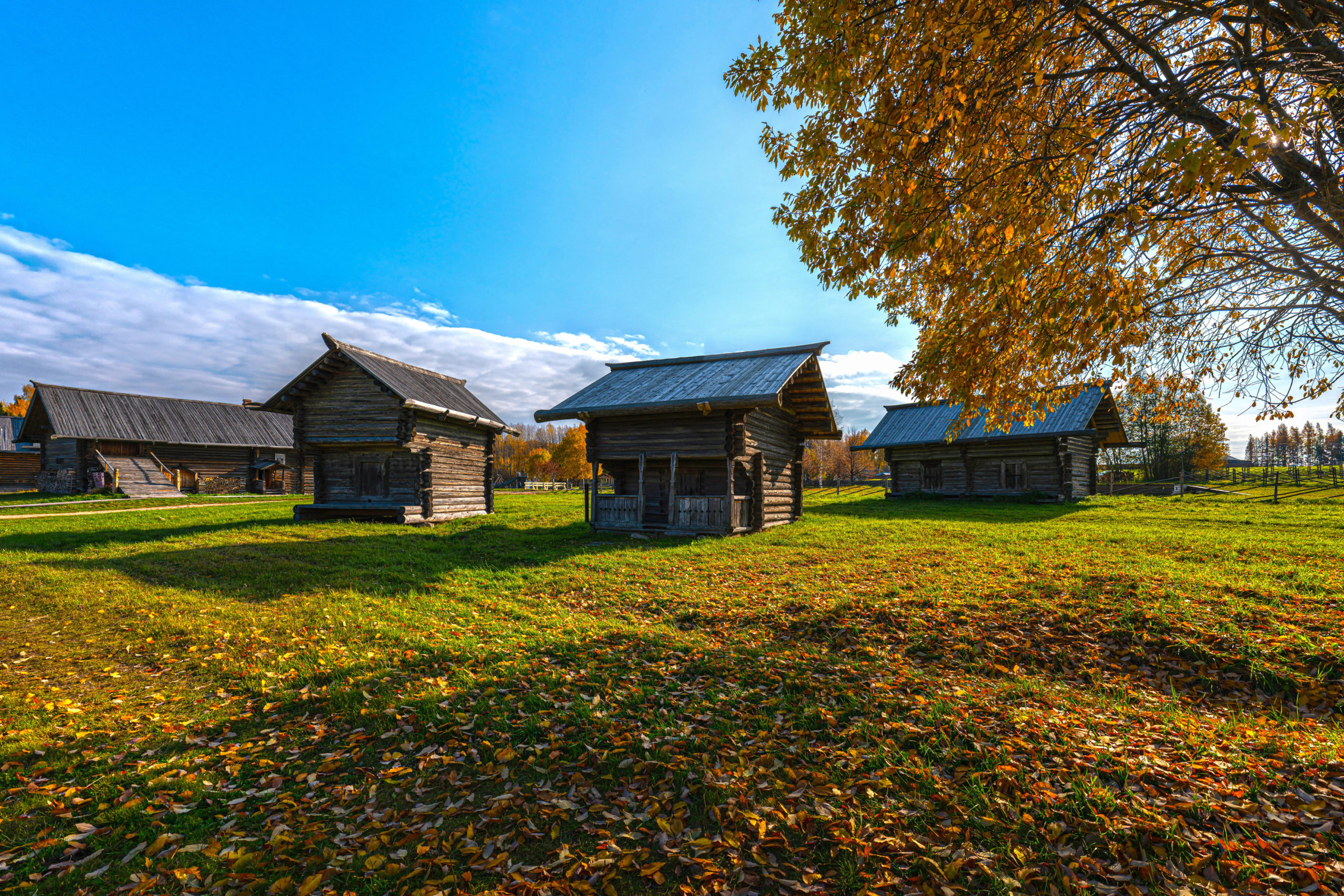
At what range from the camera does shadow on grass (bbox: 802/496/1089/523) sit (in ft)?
71.9

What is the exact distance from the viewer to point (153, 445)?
33.6 metres

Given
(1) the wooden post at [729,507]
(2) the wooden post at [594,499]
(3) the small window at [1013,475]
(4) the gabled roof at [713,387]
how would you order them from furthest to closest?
(3) the small window at [1013,475], (2) the wooden post at [594,499], (1) the wooden post at [729,507], (4) the gabled roof at [713,387]

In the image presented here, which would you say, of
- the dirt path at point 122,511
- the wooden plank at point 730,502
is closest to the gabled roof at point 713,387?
the wooden plank at point 730,502

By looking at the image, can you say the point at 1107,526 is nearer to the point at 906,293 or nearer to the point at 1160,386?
the point at 1160,386

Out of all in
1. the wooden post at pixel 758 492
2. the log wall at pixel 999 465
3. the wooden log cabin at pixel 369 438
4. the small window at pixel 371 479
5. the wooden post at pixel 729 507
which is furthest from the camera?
the log wall at pixel 999 465

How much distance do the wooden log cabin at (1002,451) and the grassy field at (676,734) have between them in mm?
18832

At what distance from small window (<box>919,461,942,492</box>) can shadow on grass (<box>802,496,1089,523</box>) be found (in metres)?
1.15

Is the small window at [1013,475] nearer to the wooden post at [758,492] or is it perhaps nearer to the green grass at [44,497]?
the wooden post at [758,492]

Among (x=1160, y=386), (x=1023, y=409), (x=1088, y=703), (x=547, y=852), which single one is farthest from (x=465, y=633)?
(x=1160, y=386)

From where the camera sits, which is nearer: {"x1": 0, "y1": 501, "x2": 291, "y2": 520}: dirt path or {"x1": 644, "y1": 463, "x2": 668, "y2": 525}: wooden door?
{"x1": 644, "y1": 463, "x2": 668, "y2": 525}: wooden door

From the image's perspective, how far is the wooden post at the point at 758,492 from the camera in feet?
61.6

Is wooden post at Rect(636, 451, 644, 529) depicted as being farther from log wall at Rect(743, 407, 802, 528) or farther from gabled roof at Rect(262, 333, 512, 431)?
gabled roof at Rect(262, 333, 512, 431)

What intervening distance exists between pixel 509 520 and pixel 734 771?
1954cm

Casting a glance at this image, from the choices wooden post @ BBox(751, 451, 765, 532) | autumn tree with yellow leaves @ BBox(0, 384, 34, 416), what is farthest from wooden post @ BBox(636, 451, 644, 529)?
autumn tree with yellow leaves @ BBox(0, 384, 34, 416)
